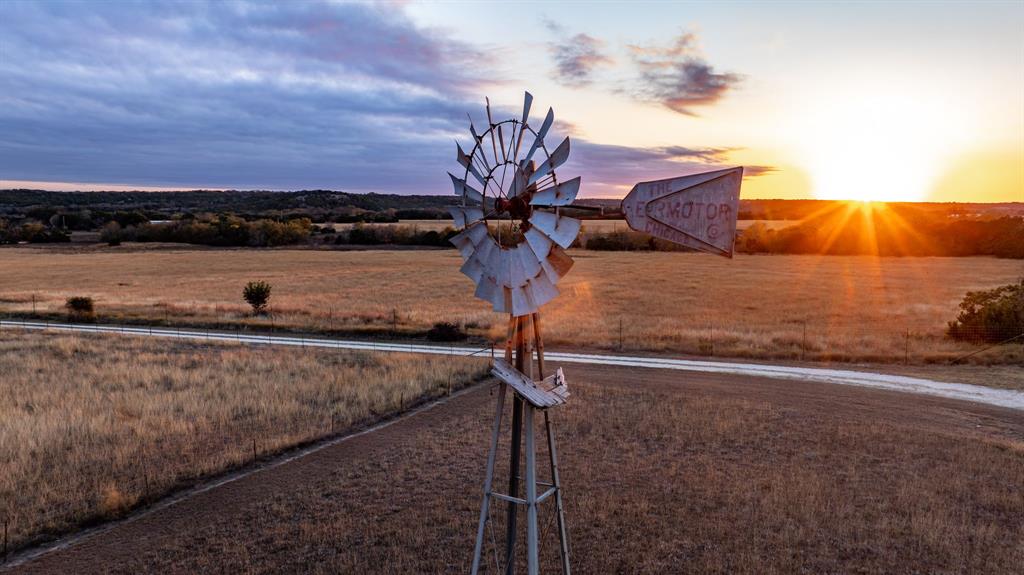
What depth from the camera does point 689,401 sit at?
72.6 feet

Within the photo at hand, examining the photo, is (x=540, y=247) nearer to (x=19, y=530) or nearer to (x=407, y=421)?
(x=19, y=530)

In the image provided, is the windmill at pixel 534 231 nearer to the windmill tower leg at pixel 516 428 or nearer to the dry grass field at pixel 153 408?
the windmill tower leg at pixel 516 428

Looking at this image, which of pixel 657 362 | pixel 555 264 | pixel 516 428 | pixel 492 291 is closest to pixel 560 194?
pixel 555 264

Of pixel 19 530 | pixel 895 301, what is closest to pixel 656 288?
pixel 895 301

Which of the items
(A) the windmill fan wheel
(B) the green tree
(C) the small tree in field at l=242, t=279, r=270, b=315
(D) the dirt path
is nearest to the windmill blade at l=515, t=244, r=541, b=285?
(A) the windmill fan wheel

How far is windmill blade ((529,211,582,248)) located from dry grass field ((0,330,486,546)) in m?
11.9

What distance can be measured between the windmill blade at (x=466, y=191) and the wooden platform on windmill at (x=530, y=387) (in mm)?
2032

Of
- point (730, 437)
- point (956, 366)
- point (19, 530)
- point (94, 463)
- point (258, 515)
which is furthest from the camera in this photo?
point (956, 366)

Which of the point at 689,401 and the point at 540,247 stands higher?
the point at 540,247

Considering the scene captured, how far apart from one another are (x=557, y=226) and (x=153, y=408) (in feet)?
60.8

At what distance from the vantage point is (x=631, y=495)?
570 inches

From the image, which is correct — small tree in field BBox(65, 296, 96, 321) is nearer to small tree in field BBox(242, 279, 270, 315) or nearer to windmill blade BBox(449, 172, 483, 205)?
small tree in field BBox(242, 279, 270, 315)

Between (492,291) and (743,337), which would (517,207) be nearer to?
(492,291)

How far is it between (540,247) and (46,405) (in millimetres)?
21025
